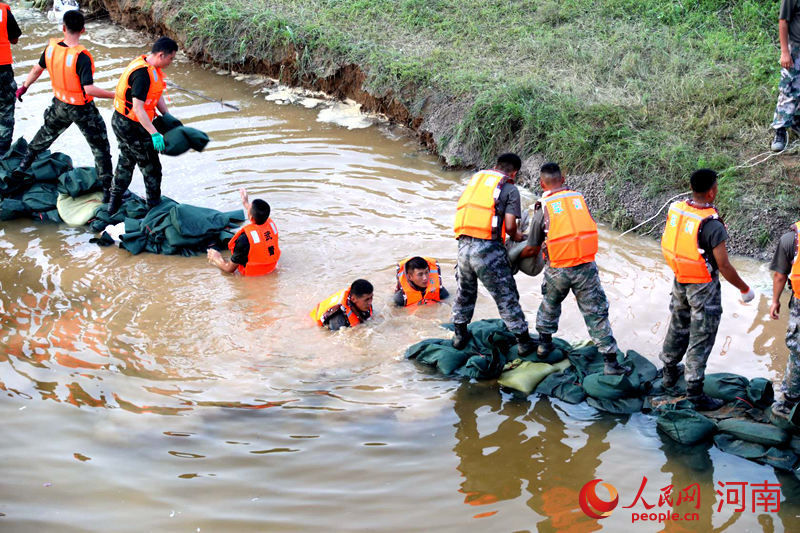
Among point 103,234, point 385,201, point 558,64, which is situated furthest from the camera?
point 558,64

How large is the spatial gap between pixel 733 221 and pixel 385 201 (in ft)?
13.0

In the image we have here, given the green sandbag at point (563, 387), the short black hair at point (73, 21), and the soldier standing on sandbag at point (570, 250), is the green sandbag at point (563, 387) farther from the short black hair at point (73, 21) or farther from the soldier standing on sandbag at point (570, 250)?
the short black hair at point (73, 21)

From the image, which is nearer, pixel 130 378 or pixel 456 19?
pixel 130 378

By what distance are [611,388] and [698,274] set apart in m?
1.11

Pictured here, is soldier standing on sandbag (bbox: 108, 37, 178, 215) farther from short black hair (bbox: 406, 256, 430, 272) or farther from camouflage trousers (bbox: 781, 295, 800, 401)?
camouflage trousers (bbox: 781, 295, 800, 401)

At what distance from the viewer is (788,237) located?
5.25 metres

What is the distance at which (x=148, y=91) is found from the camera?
830cm

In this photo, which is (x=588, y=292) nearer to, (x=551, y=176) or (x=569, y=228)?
(x=569, y=228)

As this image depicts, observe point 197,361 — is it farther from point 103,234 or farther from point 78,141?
point 78,141

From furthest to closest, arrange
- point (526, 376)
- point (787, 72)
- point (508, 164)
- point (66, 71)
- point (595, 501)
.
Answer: point (66, 71)
point (787, 72)
point (526, 376)
point (508, 164)
point (595, 501)

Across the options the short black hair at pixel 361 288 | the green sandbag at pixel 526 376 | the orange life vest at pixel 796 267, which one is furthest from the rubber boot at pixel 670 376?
the short black hair at pixel 361 288

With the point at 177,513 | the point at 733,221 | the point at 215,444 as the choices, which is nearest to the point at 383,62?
the point at 733,221

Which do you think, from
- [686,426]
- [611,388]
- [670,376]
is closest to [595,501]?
[686,426]

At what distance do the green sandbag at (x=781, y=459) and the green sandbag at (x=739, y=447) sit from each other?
4 cm
